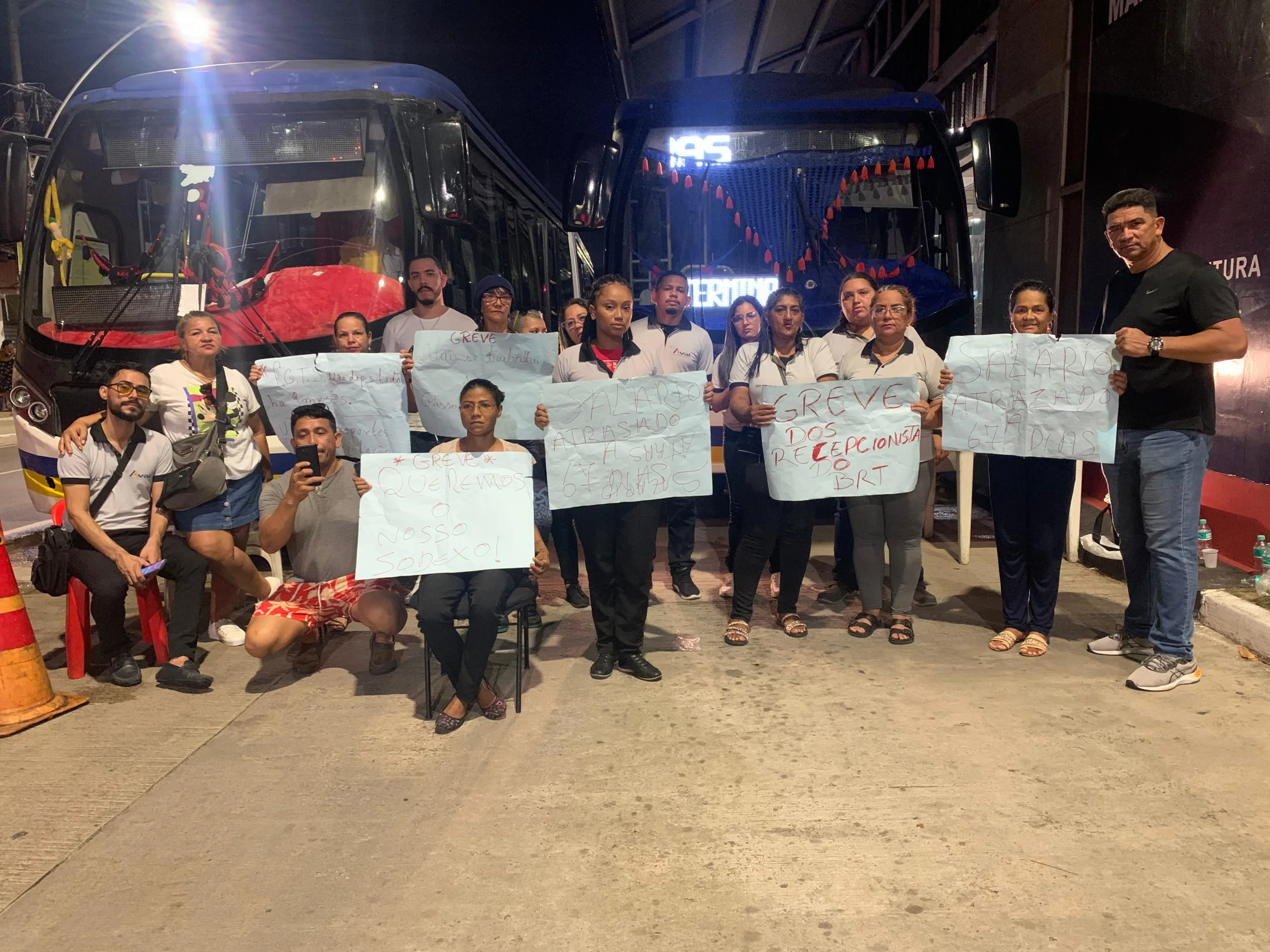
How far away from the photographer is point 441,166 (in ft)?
20.1

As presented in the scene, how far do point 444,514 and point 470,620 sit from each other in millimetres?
453

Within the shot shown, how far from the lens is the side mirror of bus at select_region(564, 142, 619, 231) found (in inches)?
271

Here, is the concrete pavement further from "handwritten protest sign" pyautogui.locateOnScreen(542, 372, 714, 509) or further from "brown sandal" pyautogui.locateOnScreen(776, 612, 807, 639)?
"handwritten protest sign" pyautogui.locateOnScreen(542, 372, 714, 509)

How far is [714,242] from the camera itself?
696cm

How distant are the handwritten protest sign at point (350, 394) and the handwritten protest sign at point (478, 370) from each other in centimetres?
13

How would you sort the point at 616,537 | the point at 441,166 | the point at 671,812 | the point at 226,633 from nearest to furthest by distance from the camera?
the point at 671,812
the point at 616,537
the point at 226,633
the point at 441,166

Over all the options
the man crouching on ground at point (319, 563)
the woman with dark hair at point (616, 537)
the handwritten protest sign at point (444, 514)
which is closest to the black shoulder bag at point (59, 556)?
the man crouching on ground at point (319, 563)

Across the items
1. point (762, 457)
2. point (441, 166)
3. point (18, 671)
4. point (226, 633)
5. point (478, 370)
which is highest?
point (441, 166)

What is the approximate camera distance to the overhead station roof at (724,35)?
1165 cm

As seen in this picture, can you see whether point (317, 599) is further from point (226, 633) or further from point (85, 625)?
point (85, 625)

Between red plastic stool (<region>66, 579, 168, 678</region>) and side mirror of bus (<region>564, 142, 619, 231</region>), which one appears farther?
side mirror of bus (<region>564, 142, 619, 231</region>)

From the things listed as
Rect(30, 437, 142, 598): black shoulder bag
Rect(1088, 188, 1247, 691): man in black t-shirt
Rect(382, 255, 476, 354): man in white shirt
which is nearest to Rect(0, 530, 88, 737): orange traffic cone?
Rect(30, 437, 142, 598): black shoulder bag

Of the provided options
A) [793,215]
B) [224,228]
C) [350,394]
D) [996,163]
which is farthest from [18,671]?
[996,163]

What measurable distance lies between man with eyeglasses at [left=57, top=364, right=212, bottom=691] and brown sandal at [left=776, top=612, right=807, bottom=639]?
2.84 m
